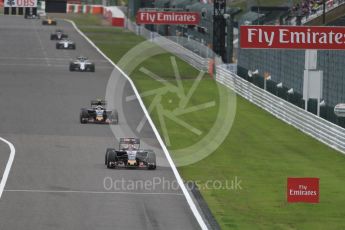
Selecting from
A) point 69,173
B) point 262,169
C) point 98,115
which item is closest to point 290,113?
point 98,115

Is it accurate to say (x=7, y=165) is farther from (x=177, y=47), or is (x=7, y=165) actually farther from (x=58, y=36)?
(x=58, y=36)

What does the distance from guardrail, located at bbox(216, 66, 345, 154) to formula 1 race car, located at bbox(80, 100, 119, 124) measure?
6800mm

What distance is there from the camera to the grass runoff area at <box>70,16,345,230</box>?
25.5 m

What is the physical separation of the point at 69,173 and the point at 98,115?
41.0ft

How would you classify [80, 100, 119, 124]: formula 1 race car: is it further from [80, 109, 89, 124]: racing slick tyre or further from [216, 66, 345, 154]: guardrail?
[216, 66, 345, 154]: guardrail

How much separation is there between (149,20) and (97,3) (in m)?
75.8

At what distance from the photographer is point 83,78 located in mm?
64188

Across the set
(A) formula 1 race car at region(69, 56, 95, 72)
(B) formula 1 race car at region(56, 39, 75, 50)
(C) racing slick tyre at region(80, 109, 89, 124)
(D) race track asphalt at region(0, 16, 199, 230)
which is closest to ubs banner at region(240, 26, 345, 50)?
(D) race track asphalt at region(0, 16, 199, 230)

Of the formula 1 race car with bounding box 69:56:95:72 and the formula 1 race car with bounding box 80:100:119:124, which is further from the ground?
the formula 1 race car with bounding box 69:56:95:72

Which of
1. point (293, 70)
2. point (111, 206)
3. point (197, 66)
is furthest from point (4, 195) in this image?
point (197, 66)

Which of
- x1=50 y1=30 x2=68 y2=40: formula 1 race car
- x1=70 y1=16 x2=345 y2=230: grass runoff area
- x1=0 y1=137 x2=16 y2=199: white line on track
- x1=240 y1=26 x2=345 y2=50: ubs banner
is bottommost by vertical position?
x1=70 y1=16 x2=345 y2=230: grass runoff area

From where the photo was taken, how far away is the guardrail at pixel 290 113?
39.0 metres

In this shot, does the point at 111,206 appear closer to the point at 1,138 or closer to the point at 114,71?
the point at 1,138

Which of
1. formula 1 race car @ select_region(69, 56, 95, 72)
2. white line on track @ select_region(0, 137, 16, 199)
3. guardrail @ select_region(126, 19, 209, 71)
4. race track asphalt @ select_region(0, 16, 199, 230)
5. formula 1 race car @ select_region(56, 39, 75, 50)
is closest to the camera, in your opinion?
race track asphalt @ select_region(0, 16, 199, 230)
